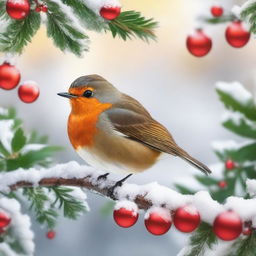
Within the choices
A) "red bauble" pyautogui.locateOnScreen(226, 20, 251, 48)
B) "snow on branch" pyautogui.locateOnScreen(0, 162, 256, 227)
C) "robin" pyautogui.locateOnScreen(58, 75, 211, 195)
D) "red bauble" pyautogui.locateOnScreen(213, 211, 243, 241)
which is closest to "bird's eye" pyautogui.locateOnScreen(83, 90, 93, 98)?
"robin" pyautogui.locateOnScreen(58, 75, 211, 195)

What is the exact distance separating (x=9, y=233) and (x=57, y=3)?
A: 43 centimetres

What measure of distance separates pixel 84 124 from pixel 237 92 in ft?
1.08

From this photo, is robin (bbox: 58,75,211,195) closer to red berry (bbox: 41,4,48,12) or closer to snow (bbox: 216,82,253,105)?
snow (bbox: 216,82,253,105)

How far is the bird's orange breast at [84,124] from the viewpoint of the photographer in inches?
48.9

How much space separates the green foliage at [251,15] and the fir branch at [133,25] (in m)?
0.14

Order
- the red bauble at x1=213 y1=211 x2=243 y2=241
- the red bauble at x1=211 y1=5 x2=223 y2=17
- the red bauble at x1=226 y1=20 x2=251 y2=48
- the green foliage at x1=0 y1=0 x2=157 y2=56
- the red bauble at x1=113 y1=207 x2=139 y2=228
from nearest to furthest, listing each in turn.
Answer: the red bauble at x1=213 y1=211 x2=243 y2=241 < the red bauble at x1=113 y1=207 x2=139 y2=228 < the green foliage at x1=0 y1=0 x2=157 y2=56 < the red bauble at x1=226 y1=20 x2=251 y2=48 < the red bauble at x1=211 y1=5 x2=223 y2=17

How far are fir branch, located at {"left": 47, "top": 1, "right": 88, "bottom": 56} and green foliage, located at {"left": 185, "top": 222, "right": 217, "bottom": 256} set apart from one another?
14.1 inches

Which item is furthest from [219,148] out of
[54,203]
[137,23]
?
[137,23]

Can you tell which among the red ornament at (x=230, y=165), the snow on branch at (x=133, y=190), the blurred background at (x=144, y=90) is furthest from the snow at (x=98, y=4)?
the blurred background at (x=144, y=90)

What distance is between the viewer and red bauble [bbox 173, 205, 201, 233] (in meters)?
0.74

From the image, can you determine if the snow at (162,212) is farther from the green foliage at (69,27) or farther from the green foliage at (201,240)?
the green foliage at (69,27)

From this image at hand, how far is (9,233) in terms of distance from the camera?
1093 millimetres

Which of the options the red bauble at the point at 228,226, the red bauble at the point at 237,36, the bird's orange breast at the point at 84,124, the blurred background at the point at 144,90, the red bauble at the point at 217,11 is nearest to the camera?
the red bauble at the point at 228,226

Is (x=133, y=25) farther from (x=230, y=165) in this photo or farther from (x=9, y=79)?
(x=230, y=165)
